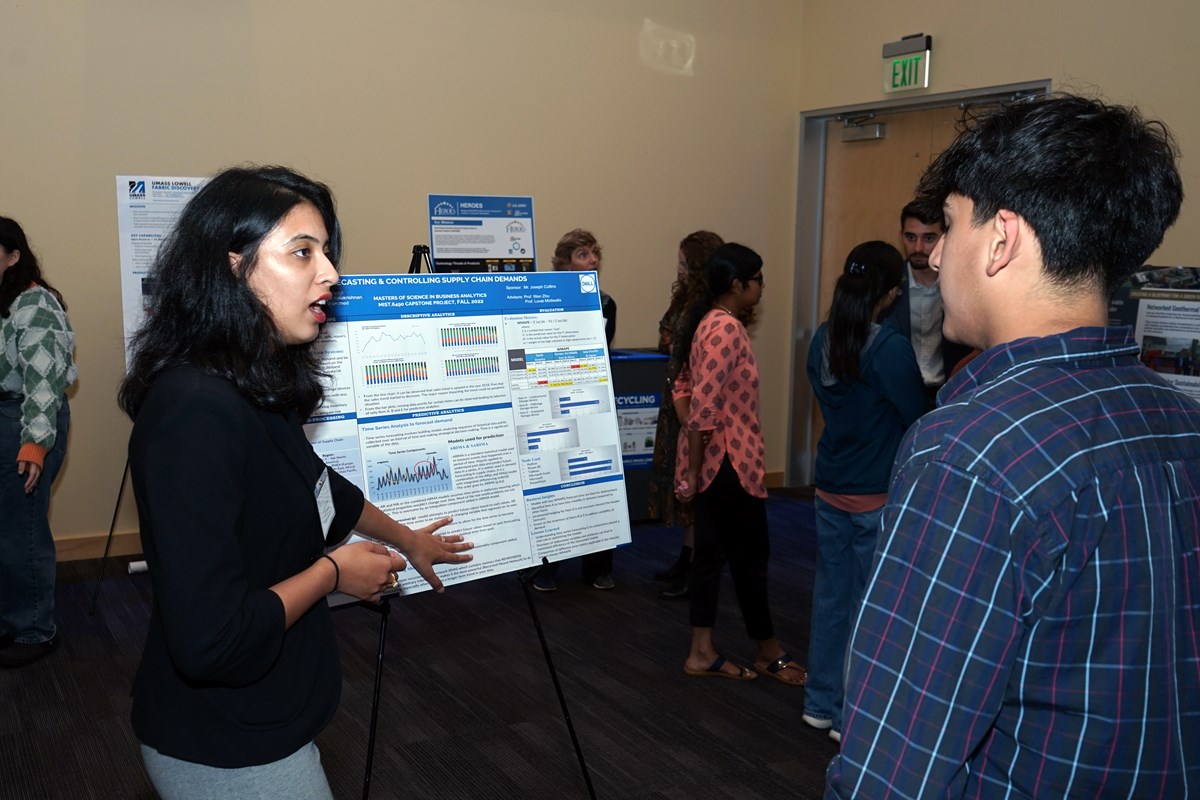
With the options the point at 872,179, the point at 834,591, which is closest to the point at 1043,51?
the point at 872,179

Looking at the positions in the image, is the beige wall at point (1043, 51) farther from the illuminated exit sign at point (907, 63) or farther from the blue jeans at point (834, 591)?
the blue jeans at point (834, 591)

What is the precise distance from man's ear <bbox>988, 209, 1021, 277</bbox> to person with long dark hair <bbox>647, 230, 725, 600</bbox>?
304cm

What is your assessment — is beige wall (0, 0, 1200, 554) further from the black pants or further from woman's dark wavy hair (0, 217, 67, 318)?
the black pants

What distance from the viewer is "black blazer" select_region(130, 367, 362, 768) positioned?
1266 mm

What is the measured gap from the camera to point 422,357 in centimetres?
232

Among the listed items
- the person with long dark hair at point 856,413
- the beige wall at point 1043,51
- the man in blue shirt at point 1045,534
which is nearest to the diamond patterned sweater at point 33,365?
the person with long dark hair at point 856,413

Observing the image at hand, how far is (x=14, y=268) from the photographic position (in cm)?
377

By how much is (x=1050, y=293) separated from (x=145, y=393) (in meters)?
1.22

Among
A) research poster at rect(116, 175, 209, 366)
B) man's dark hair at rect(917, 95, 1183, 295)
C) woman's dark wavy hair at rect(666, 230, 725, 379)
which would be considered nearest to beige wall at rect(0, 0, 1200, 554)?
research poster at rect(116, 175, 209, 366)

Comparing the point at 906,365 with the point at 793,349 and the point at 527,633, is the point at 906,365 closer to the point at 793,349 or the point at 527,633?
the point at 527,633

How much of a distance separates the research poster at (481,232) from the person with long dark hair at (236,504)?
360cm

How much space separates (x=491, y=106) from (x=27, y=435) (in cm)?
331

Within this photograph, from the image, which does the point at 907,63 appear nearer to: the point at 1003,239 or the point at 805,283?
the point at 805,283

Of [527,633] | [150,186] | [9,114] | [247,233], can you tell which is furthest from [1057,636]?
[9,114]
